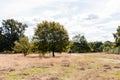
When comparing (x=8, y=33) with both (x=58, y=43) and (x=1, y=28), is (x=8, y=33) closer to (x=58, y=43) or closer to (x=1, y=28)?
(x=1, y=28)

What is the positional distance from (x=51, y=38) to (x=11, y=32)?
146 ft

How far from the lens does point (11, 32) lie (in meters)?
110

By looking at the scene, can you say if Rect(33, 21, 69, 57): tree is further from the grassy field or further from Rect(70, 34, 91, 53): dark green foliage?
Rect(70, 34, 91, 53): dark green foliage

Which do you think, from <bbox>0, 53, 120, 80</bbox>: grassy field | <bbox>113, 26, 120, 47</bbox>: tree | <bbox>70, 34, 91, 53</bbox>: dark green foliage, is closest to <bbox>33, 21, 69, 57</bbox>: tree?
<bbox>0, 53, 120, 80</bbox>: grassy field

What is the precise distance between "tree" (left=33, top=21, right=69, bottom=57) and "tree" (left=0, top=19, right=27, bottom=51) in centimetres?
3856

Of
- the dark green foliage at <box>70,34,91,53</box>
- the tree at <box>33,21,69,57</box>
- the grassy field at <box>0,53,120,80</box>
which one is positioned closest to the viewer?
the grassy field at <box>0,53,120,80</box>

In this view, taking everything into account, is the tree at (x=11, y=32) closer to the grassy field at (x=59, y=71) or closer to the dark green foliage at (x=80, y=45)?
the dark green foliage at (x=80, y=45)

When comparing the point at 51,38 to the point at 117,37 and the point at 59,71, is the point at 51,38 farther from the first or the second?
the point at 117,37

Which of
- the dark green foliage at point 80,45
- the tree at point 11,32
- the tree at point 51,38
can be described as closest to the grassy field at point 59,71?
the tree at point 51,38

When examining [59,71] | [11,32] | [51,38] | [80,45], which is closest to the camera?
[59,71]

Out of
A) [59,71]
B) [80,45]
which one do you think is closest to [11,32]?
[80,45]

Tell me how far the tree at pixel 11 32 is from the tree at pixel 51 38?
127 feet

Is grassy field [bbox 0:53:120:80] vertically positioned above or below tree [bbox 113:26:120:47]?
below

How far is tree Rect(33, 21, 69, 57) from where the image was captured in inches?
2699
